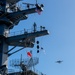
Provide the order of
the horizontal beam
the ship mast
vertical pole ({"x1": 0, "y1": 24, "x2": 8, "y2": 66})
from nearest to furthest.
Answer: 1. the horizontal beam
2. the ship mast
3. vertical pole ({"x1": 0, "y1": 24, "x2": 8, "y2": 66})

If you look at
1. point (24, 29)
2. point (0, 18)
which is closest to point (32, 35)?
point (24, 29)

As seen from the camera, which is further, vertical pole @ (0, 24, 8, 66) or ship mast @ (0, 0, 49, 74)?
vertical pole @ (0, 24, 8, 66)

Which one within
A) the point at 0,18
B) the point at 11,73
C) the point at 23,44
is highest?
the point at 0,18

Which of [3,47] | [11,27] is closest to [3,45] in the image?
[3,47]

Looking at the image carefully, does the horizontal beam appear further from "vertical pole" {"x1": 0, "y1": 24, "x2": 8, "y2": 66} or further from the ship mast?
"vertical pole" {"x1": 0, "y1": 24, "x2": 8, "y2": 66}

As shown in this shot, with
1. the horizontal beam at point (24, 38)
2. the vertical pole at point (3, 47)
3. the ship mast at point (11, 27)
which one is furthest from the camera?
the vertical pole at point (3, 47)

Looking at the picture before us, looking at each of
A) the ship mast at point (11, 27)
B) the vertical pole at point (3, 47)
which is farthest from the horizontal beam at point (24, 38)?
the vertical pole at point (3, 47)

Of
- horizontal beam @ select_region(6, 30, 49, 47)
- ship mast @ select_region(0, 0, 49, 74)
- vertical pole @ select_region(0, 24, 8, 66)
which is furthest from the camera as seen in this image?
vertical pole @ select_region(0, 24, 8, 66)

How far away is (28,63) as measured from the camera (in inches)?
1999

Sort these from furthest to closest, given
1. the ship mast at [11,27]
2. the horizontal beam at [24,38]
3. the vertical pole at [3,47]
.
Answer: the vertical pole at [3,47], the ship mast at [11,27], the horizontal beam at [24,38]

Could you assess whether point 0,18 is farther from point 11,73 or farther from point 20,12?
point 11,73

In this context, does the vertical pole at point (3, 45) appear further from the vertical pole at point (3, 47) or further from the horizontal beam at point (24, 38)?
the horizontal beam at point (24, 38)

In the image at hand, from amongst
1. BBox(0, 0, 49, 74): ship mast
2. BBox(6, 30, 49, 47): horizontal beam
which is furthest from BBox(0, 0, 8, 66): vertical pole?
BBox(6, 30, 49, 47): horizontal beam

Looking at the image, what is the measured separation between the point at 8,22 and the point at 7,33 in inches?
58.4
